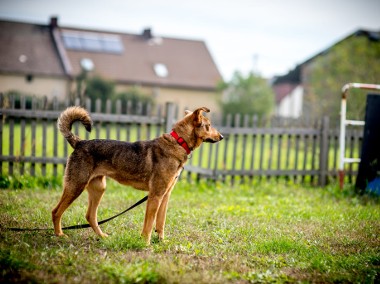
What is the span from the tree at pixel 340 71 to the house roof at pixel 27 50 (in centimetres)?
2141

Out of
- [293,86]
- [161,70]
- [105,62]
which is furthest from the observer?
[293,86]

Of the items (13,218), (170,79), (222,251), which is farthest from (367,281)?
(170,79)

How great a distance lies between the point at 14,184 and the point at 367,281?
6852mm

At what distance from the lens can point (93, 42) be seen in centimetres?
3666

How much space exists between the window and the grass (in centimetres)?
3028

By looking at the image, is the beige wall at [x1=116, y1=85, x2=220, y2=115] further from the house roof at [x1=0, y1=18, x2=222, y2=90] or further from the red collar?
the red collar

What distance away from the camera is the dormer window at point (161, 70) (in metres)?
37.0

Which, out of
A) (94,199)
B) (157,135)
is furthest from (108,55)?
(94,199)

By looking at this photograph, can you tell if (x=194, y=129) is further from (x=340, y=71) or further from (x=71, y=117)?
(x=340, y=71)

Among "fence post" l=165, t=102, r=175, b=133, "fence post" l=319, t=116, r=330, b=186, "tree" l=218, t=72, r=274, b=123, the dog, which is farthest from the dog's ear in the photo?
"tree" l=218, t=72, r=274, b=123

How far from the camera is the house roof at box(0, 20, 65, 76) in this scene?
33375 mm

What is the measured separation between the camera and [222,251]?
462cm

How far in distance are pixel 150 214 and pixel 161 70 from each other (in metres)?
33.7

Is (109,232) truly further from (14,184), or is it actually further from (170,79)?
(170,79)
